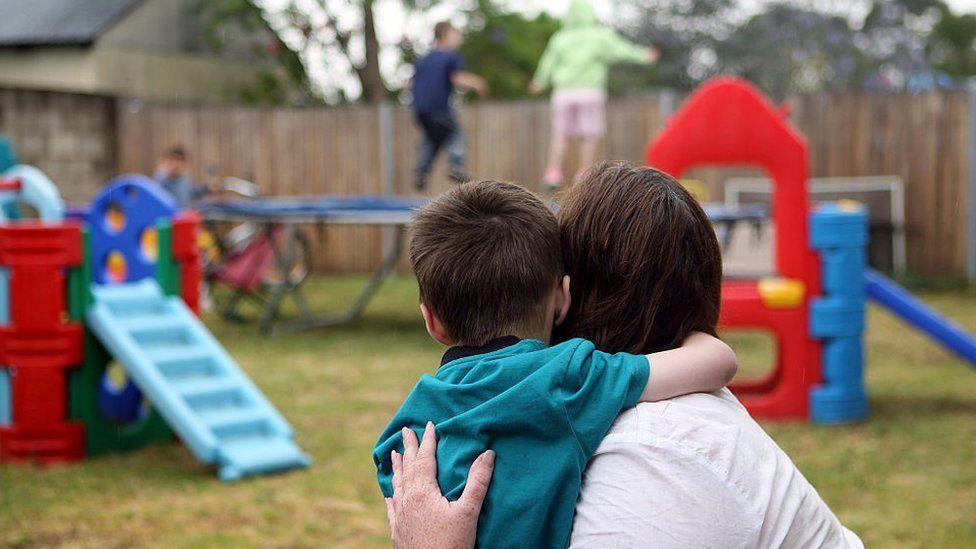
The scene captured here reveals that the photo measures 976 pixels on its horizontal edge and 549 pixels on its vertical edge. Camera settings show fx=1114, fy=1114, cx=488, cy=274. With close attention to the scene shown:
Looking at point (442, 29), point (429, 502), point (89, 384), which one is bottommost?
point (89, 384)

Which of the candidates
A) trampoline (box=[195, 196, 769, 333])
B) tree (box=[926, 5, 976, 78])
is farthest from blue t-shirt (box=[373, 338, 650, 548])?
tree (box=[926, 5, 976, 78])

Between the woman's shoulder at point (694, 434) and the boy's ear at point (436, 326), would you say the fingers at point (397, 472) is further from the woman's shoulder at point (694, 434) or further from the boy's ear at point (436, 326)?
the woman's shoulder at point (694, 434)

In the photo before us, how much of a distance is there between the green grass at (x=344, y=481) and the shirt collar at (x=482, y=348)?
8.48 ft

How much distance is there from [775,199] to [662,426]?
4.81 m

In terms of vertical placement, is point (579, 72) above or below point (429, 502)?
above

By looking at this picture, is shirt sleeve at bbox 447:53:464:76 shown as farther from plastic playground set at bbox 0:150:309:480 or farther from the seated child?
the seated child

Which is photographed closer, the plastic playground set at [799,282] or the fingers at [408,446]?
the fingers at [408,446]

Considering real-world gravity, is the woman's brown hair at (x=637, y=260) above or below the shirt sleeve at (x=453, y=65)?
below

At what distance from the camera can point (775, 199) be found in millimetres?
5898

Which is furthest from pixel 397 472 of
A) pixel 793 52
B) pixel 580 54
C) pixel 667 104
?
pixel 793 52

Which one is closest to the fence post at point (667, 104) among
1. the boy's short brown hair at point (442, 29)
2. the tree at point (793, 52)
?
the boy's short brown hair at point (442, 29)

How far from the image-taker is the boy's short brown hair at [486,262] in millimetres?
1413

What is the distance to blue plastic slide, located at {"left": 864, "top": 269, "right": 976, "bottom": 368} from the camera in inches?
231

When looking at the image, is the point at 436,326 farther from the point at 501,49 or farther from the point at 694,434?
the point at 501,49
